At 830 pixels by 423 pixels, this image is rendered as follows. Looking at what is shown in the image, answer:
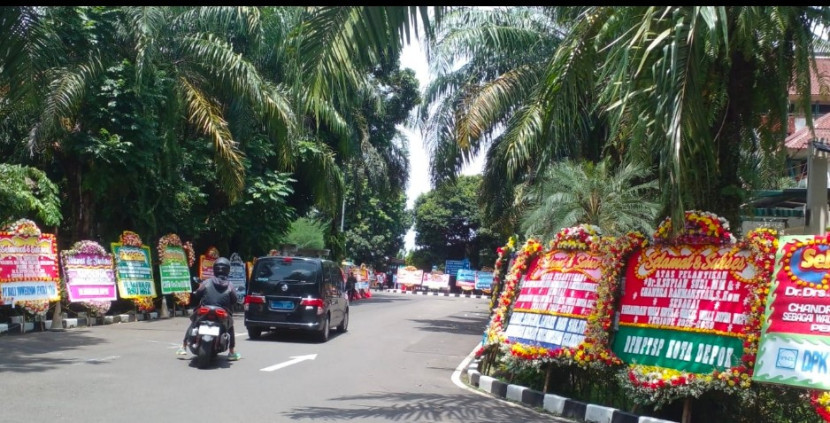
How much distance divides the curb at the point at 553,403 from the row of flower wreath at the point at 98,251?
9.15m

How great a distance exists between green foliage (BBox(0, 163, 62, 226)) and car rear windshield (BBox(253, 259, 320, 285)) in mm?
4157

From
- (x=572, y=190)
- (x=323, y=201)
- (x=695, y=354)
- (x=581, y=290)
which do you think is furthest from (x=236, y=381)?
(x=323, y=201)

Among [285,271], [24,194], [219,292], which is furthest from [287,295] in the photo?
[24,194]

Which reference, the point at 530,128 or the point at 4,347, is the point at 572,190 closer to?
the point at 530,128

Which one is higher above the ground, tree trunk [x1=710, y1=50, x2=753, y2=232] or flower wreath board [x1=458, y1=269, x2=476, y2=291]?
tree trunk [x1=710, y1=50, x2=753, y2=232]

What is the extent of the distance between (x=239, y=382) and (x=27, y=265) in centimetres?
766

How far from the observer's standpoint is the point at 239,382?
1002 cm

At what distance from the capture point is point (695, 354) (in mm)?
8242

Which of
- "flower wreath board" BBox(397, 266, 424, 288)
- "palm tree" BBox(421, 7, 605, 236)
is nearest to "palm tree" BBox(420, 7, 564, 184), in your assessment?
"palm tree" BBox(421, 7, 605, 236)

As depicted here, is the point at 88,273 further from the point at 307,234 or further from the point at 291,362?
the point at 307,234

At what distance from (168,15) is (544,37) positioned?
30.8 feet

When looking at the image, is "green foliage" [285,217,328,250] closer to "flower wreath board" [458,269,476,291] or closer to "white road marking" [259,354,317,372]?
"flower wreath board" [458,269,476,291]

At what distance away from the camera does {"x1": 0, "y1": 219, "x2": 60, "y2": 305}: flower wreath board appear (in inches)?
583

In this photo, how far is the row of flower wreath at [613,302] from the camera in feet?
25.4
